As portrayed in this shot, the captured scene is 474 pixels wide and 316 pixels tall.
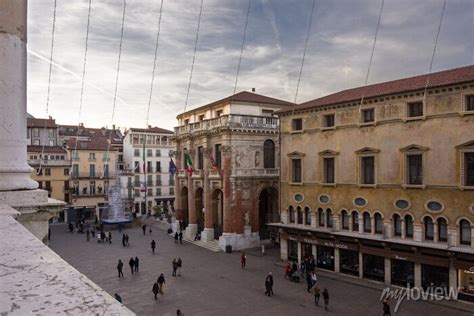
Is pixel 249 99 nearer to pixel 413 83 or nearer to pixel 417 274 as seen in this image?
pixel 413 83

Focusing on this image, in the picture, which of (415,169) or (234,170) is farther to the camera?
(234,170)

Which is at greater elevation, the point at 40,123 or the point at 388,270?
the point at 40,123

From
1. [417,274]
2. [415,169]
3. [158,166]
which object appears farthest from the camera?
[158,166]

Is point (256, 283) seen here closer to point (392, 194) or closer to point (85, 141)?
point (392, 194)

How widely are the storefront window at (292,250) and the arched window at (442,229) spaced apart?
36.1 feet

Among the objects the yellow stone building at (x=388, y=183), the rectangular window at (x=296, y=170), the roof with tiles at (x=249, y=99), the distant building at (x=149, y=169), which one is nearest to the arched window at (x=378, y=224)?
the yellow stone building at (x=388, y=183)

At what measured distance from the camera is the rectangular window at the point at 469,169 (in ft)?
70.9

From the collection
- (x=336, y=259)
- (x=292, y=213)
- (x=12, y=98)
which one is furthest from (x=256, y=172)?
(x=12, y=98)

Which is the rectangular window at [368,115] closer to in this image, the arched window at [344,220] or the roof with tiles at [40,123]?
the arched window at [344,220]

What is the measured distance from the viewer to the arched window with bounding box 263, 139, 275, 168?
133 feet

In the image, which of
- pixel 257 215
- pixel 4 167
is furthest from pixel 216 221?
pixel 4 167

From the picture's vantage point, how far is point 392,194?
25000mm

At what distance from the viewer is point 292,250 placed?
104ft

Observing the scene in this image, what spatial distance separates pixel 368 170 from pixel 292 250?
9.01 meters
